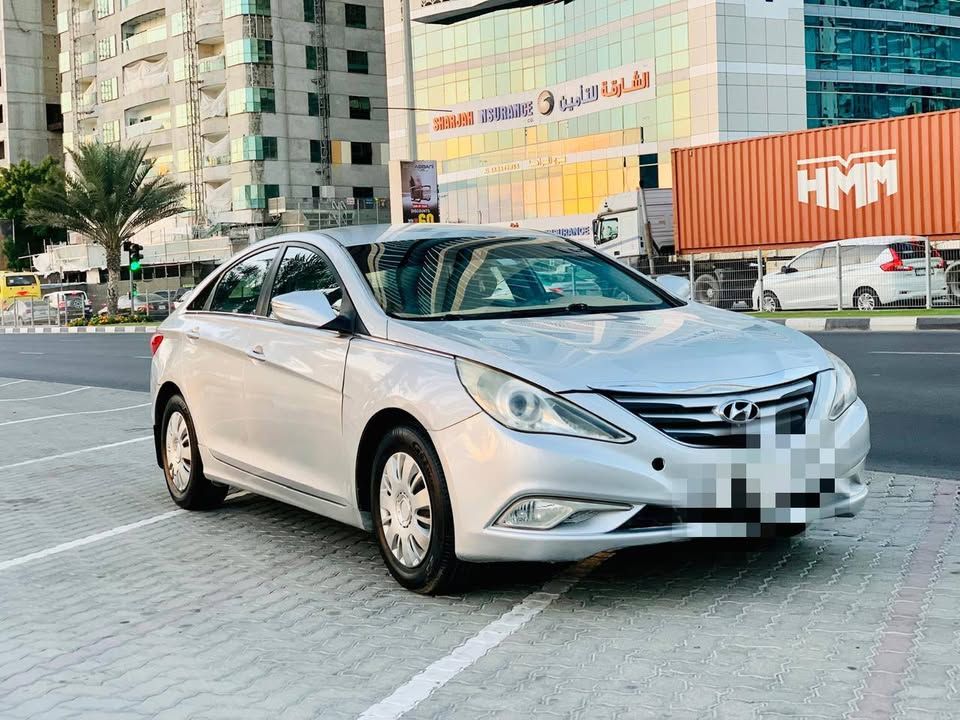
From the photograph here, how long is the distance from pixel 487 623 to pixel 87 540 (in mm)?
2715

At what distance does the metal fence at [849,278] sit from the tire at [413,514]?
2008 cm

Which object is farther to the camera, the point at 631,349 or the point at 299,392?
the point at 299,392

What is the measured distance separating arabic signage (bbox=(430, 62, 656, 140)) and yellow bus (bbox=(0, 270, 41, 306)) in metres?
21.3

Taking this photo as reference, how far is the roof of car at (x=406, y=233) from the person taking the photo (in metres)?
5.76

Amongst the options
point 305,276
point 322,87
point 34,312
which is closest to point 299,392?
point 305,276

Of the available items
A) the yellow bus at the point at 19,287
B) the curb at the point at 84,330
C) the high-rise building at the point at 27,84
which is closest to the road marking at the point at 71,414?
the curb at the point at 84,330

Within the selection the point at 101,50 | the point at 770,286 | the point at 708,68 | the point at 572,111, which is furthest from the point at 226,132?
the point at 770,286

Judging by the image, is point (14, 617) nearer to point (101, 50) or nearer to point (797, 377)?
point (797, 377)

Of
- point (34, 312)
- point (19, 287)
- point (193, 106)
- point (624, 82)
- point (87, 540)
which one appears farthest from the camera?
point (193, 106)

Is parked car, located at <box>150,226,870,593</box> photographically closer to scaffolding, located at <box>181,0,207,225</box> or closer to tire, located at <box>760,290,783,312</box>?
tire, located at <box>760,290,783,312</box>

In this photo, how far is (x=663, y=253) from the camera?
33469 mm

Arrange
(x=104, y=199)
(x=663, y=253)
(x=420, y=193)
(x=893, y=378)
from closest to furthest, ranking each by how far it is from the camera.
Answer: (x=893, y=378), (x=663, y=253), (x=420, y=193), (x=104, y=199)

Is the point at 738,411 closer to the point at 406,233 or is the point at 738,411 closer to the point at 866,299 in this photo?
the point at 406,233

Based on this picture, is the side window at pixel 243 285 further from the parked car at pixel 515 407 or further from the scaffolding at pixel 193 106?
the scaffolding at pixel 193 106
